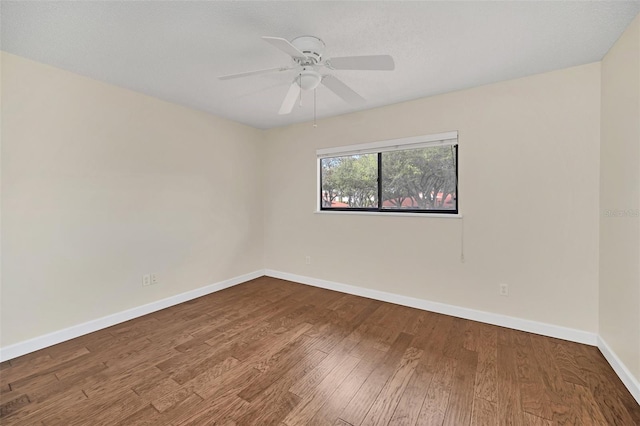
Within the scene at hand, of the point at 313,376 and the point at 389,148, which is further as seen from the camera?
the point at 389,148

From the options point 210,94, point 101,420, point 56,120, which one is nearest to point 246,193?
point 210,94

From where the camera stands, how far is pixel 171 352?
2.15 metres

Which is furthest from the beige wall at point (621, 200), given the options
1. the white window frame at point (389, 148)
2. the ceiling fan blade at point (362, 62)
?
the ceiling fan blade at point (362, 62)

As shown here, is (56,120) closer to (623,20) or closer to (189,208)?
(189,208)

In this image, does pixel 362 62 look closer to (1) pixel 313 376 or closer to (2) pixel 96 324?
(1) pixel 313 376

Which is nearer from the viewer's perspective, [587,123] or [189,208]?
[587,123]

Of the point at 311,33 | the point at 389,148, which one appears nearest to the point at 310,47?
the point at 311,33

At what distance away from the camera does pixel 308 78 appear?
1.83m

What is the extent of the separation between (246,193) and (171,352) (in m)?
2.35

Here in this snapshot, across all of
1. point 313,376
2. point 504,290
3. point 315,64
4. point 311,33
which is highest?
point 311,33

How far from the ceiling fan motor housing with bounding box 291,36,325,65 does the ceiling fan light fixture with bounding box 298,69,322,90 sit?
0.06m

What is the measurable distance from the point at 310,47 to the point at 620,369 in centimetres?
299

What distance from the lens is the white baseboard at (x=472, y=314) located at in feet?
7.45

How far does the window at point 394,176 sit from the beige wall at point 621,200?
1.09 meters
